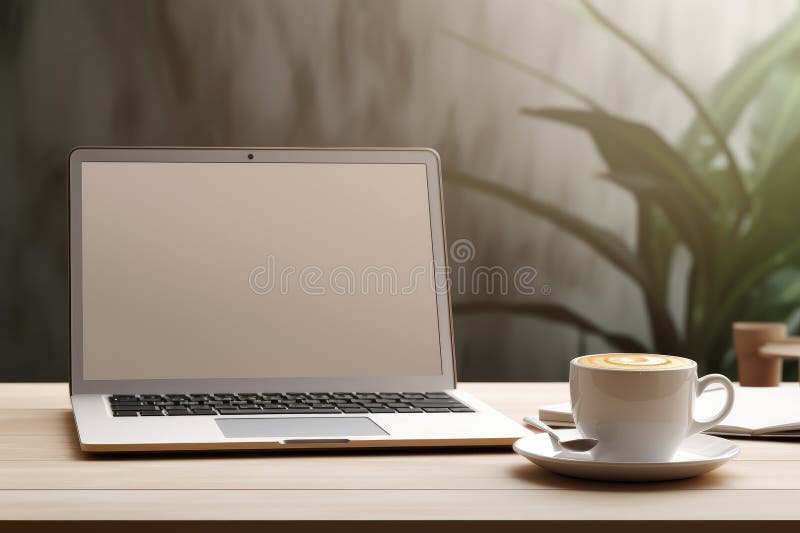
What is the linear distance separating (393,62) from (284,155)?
0.90 metres

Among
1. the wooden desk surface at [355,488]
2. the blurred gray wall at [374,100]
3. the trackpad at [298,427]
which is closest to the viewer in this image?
the wooden desk surface at [355,488]

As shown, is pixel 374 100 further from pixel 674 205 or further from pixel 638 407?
pixel 638 407

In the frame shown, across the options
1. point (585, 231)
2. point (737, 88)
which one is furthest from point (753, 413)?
point (737, 88)

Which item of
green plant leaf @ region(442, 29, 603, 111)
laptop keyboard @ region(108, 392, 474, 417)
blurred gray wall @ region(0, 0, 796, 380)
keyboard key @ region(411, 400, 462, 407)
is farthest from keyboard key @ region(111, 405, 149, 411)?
green plant leaf @ region(442, 29, 603, 111)

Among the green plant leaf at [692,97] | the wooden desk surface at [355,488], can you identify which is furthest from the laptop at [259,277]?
the green plant leaf at [692,97]

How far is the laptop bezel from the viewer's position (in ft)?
2.61

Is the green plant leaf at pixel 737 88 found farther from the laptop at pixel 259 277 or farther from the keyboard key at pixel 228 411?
the keyboard key at pixel 228 411

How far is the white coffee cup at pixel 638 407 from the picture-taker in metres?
0.57

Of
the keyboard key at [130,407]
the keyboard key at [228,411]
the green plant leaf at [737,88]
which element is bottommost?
the keyboard key at [228,411]

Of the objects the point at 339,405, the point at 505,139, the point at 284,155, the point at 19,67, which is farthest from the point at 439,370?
the point at 19,67

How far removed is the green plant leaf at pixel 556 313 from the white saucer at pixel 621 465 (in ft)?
3.87

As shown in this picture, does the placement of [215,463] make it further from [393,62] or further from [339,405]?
[393,62]

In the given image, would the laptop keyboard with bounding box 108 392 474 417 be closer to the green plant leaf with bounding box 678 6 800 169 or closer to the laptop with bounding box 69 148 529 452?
the laptop with bounding box 69 148 529 452

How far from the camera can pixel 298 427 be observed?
658mm
